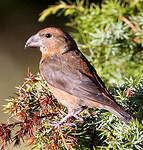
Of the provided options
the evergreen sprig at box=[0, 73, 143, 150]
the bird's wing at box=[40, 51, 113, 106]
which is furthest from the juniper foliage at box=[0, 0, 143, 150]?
the bird's wing at box=[40, 51, 113, 106]

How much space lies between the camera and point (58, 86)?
3.15 metres

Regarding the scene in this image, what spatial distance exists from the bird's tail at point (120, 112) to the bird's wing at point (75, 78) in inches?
7.8

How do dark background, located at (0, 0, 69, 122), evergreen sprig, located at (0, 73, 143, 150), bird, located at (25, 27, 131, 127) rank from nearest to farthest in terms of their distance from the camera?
evergreen sprig, located at (0, 73, 143, 150) < bird, located at (25, 27, 131, 127) < dark background, located at (0, 0, 69, 122)

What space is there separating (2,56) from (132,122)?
27.8 feet

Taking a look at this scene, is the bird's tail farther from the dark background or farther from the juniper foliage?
the dark background

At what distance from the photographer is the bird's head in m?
3.65

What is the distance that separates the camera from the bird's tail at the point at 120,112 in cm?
237

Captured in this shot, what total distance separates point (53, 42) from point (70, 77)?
63 centimetres

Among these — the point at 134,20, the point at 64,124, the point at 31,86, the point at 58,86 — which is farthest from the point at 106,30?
the point at 64,124

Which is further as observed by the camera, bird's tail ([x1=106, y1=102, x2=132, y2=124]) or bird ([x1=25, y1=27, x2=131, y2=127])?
bird ([x1=25, y1=27, x2=131, y2=127])

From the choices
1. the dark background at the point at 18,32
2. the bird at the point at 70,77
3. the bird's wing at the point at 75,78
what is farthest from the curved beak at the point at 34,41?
the dark background at the point at 18,32

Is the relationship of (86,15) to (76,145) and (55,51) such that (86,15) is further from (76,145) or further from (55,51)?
(76,145)

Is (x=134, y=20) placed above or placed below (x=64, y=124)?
above

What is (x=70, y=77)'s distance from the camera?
10.6 feet
